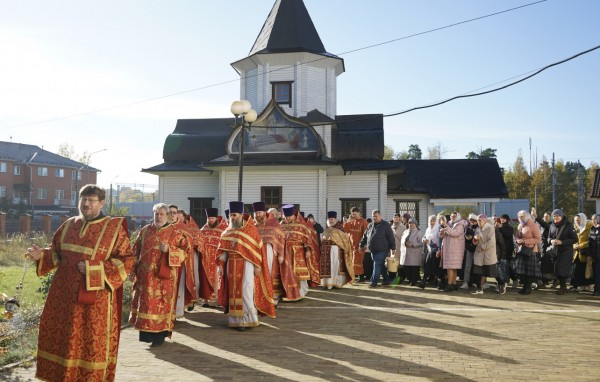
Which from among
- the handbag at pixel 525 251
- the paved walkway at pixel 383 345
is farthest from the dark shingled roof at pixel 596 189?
the paved walkway at pixel 383 345

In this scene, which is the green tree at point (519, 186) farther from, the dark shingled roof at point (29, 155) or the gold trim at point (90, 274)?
the gold trim at point (90, 274)

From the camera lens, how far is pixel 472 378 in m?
6.32

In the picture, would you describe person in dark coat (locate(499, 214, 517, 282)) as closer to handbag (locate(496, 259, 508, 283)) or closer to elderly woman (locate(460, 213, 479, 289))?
handbag (locate(496, 259, 508, 283))

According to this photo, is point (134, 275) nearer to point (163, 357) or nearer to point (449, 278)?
point (163, 357)

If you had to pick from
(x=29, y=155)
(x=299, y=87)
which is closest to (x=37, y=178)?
(x=29, y=155)

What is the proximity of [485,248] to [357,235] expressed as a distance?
15.3 feet

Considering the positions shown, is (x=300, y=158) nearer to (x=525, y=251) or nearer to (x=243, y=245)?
(x=525, y=251)

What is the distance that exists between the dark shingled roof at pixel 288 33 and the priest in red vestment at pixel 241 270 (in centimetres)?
2003

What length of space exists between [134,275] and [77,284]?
3.24 m

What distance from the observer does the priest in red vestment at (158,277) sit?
787cm

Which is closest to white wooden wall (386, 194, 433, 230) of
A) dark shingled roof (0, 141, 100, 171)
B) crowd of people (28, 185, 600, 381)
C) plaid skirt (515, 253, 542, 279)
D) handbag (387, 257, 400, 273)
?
crowd of people (28, 185, 600, 381)

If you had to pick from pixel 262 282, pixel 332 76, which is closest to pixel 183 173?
pixel 332 76

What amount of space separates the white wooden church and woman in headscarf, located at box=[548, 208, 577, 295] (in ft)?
38.4

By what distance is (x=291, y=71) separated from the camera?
28.6 meters
